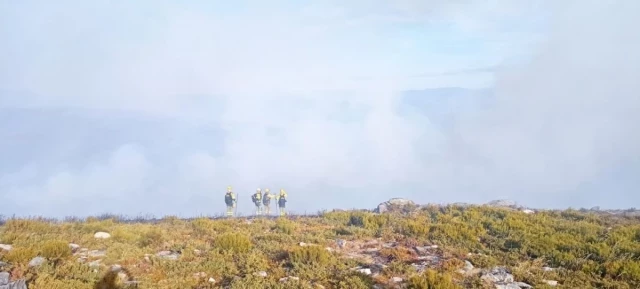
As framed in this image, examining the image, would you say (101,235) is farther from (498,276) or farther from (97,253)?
(498,276)

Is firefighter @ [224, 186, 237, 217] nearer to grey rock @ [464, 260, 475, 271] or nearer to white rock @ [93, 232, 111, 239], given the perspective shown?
white rock @ [93, 232, 111, 239]

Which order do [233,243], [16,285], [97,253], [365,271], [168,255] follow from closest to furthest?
[16,285] < [365,271] < [97,253] < [168,255] < [233,243]

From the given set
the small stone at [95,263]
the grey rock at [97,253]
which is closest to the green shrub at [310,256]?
the small stone at [95,263]

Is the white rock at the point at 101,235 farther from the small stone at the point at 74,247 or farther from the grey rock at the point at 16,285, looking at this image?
the grey rock at the point at 16,285

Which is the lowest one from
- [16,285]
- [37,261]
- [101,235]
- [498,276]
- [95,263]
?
[498,276]

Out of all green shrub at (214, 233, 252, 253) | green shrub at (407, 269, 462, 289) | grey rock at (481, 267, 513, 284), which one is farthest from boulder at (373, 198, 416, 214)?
green shrub at (407, 269, 462, 289)

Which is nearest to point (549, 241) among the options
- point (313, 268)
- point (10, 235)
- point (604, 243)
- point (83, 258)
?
point (604, 243)

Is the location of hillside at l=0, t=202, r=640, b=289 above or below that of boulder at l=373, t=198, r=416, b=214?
below

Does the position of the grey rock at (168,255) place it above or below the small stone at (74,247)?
below

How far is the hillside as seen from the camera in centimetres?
995

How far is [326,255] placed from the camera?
1149 cm

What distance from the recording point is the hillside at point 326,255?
995 centimetres

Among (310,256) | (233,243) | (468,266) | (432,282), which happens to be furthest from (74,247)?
(468,266)

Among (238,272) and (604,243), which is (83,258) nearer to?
(238,272)
